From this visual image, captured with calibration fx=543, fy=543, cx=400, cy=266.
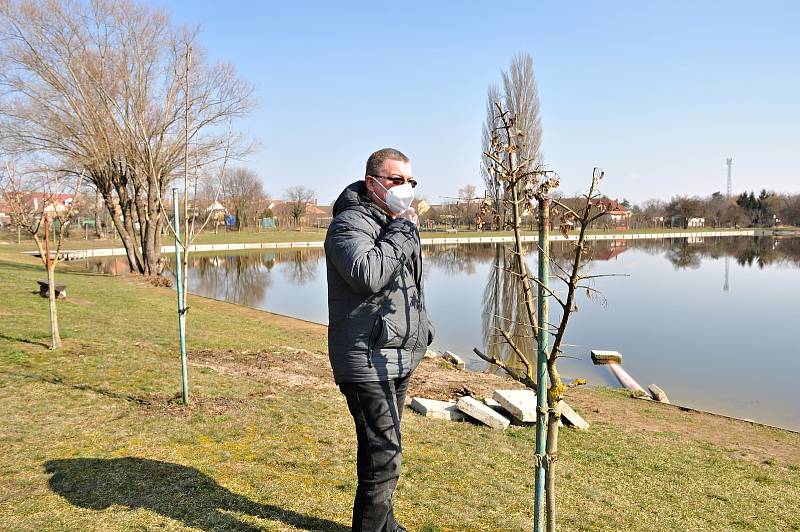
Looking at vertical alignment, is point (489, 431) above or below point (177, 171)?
below

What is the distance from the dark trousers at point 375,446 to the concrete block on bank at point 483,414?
10.1 feet

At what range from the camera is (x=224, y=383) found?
6.39m

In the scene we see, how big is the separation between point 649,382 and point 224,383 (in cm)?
785

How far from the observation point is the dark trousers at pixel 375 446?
2.59m

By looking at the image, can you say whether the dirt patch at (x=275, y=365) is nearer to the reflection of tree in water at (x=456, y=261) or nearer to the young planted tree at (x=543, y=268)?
the young planted tree at (x=543, y=268)

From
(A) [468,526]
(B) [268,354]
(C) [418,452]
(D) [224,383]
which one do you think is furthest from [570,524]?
(B) [268,354]

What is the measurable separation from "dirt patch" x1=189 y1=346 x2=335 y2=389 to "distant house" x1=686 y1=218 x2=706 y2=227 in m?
93.2

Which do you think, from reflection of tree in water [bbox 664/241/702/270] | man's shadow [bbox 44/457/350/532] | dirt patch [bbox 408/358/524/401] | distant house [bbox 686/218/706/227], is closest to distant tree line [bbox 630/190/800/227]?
distant house [bbox 686/218/706/227]

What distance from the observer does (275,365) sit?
7867 mm

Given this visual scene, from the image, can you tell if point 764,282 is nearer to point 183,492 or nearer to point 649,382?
point 649,382

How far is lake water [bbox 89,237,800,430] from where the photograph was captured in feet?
32.9

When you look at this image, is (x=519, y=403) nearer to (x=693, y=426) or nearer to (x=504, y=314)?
(x=693, y=426)

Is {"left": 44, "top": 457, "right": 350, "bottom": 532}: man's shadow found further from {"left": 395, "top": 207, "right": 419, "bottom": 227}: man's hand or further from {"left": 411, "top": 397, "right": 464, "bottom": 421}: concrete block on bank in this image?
{"left": 411, "top": 397, "right": 464, "bottom": 421}: concrete block on bank

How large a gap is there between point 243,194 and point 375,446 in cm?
7377
